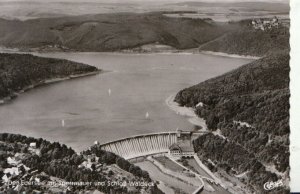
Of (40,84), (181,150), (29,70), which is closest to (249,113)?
(181,150)

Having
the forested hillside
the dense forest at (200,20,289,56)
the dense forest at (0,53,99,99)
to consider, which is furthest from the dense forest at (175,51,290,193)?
the dense forest at (0,53,99,99)

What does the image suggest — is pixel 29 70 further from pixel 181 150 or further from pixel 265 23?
pixel 265 23

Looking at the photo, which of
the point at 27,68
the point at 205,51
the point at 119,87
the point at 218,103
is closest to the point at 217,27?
the point at 205,51

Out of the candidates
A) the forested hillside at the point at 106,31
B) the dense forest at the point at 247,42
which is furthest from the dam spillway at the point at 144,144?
the dense forest at the point at 247,42

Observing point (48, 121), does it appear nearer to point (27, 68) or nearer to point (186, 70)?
point (27, 68)

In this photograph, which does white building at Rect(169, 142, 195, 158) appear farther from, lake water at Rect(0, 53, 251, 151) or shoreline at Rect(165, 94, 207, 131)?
shoreline at Rect(165, 94, 207, 131)
